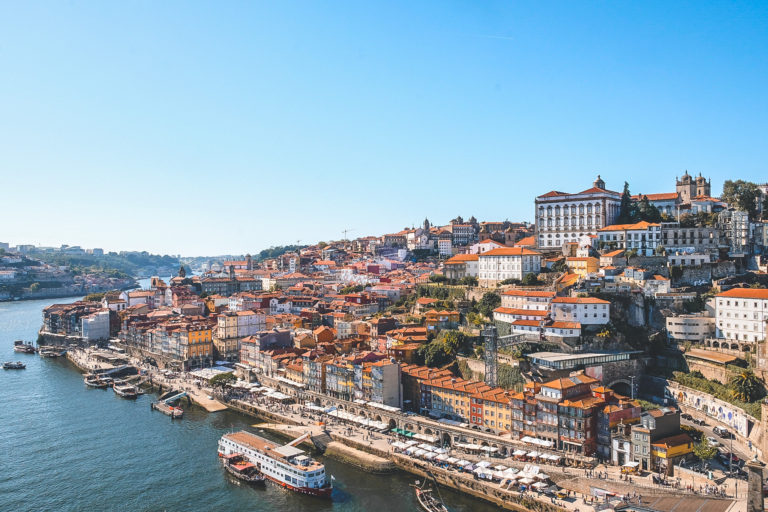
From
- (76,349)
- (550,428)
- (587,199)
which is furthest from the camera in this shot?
(76,349)

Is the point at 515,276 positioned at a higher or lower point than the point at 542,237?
lower

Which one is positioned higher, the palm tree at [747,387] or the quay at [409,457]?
the palm tree at [747,387]

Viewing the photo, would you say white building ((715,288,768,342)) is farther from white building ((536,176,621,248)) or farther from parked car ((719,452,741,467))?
white building ((536,176,621,248))

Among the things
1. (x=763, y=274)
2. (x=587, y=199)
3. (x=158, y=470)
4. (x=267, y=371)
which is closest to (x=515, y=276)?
(x=587, y=199)

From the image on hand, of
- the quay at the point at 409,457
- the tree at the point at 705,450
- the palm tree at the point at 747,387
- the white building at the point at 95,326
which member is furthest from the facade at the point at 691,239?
the white building at the point at 95,326

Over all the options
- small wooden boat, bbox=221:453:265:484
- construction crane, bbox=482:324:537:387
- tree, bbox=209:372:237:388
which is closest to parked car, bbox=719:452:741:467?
construction crane, bbox=482:324:537:387

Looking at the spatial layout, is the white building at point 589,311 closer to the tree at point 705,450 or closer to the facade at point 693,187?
the tree at point 705,450

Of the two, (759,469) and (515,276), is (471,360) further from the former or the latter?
(759,469)
